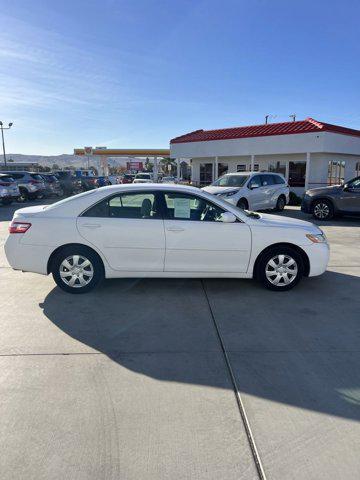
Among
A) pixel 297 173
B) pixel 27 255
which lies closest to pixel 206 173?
pixel 297 173

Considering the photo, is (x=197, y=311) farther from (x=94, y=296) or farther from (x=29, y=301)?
(x=29, y=301)

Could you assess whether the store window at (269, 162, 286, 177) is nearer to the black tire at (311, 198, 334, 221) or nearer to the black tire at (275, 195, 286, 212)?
the black tire at (275, 195, 286, 212)

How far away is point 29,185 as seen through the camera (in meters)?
22.3

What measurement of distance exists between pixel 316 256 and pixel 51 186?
21.2 metres

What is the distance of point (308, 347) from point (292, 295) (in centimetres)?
168

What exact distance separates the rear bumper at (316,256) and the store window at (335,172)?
58.0 feet

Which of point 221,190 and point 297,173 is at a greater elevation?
point 297,173

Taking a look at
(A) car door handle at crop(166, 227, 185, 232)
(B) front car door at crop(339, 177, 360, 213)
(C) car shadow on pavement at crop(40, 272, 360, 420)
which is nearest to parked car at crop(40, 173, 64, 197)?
(B) front car door at crop(339, 177, 360, 213)

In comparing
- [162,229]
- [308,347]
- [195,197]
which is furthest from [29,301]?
[308,347]

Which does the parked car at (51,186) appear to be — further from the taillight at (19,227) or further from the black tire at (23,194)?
the taillight at (19,227)

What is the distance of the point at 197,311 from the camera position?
4879 millimetres

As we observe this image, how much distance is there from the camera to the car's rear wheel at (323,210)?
14.1 m

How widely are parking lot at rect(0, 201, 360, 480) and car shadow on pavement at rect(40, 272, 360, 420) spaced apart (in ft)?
0.05

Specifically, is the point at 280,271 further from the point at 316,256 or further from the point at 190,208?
the point at 190,208
